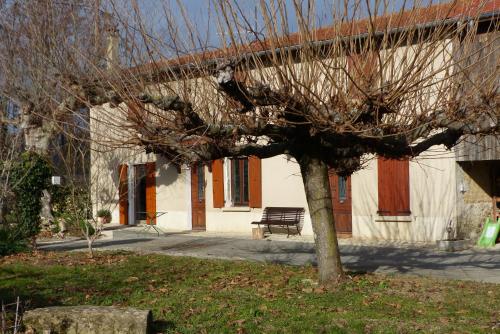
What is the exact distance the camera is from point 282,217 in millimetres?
16359

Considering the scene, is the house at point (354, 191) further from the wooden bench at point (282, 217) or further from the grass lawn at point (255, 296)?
the grass lawn at point (255, 296)

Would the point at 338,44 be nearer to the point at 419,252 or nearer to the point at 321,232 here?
the point at 321,232

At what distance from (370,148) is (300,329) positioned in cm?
272

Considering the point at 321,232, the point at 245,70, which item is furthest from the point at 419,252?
the point at 245,70

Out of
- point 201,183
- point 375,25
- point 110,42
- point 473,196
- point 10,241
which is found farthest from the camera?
point 201,183

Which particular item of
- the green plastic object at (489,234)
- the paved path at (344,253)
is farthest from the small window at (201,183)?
the green plastic object at (489,234)

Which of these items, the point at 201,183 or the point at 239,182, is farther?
the point at 201,183

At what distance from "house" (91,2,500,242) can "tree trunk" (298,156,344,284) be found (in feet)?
10.9

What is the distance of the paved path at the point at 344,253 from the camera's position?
10367 mm

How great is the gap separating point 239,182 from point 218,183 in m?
0.65

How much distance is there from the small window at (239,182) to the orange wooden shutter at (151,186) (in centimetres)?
345

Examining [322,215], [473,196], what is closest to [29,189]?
[322,215]

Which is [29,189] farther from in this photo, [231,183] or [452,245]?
[452,245]

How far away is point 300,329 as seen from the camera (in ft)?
20.9
